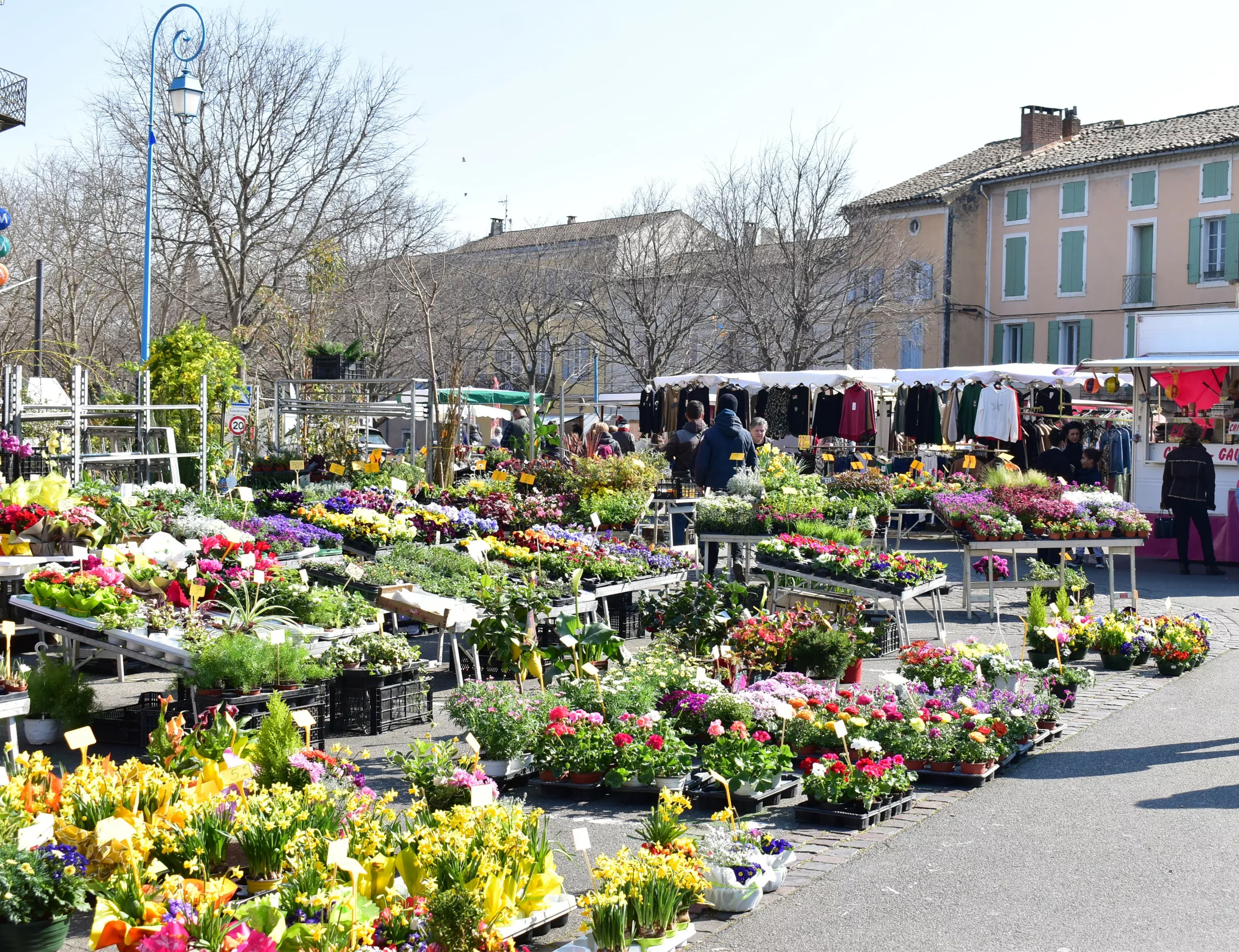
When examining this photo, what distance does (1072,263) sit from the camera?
37969 mm

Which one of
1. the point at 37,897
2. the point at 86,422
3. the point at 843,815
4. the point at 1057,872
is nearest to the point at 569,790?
the point at 843,815

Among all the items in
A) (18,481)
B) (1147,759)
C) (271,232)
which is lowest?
(1147,759)

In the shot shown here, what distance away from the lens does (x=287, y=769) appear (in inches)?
199

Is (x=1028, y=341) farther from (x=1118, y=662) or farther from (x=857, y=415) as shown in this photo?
(x=1118, y=662)

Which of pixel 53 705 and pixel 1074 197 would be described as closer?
pixel 53 705

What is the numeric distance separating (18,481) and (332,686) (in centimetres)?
277

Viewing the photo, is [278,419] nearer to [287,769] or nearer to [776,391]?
[776,391]

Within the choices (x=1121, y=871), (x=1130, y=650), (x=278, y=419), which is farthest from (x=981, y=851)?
(x=278, y=419)

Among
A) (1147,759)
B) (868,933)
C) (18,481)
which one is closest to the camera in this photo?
(868,933)

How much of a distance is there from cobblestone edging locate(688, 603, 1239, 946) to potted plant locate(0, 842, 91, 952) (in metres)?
2.00

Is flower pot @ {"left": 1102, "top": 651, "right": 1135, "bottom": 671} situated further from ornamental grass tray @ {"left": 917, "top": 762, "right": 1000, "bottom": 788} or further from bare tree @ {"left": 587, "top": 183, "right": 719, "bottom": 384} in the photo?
bare tree @ {"left": 587, "top": 183, "right": 719, "bottom": 384}

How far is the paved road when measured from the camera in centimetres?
439

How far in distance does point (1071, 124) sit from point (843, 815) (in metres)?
39.0

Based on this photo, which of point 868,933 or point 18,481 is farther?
point 18,481
